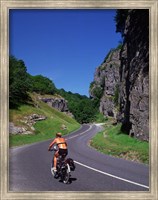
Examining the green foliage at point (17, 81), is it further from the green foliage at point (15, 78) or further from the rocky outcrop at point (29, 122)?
the rocky outcrop at point (29, 122)

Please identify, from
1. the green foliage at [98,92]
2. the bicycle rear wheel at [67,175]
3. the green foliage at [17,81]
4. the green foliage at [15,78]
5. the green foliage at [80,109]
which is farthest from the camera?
the green foliage at [98,92]

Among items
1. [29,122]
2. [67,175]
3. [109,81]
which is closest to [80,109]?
[109,81]

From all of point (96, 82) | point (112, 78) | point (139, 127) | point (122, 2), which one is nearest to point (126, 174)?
point (122, 2)

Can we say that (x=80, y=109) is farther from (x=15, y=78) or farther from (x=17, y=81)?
(x=17, y=81)

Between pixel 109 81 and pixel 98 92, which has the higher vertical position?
pixel 109 81

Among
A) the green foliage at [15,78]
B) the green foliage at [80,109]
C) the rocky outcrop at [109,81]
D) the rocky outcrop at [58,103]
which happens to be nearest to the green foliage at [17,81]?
the green foliage at [15,78]

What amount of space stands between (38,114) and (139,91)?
86.8 ft

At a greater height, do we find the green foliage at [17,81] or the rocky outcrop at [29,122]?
the green foliage at [17,81]

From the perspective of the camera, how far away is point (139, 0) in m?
8.31

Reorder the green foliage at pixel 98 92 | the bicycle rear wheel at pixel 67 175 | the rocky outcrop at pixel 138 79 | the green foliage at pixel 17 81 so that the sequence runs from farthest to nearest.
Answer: the green foliage at pixel 98 92 < the rocky outcrop at pixel 138 79 < the bicycle rear wheel at pixel 67 175 < the green foliage at pixel 17 81

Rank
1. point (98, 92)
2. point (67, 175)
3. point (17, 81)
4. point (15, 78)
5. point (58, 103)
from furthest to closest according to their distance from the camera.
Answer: point (98, 92) → point (58, 103) → point (15, 78) → point (17, 81) → point (67, 175)

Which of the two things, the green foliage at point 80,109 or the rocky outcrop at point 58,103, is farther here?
the green foliage at point 80,109

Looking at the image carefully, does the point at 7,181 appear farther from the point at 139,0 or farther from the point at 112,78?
the point at 112,78

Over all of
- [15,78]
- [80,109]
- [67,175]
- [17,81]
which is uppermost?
[15,78]
